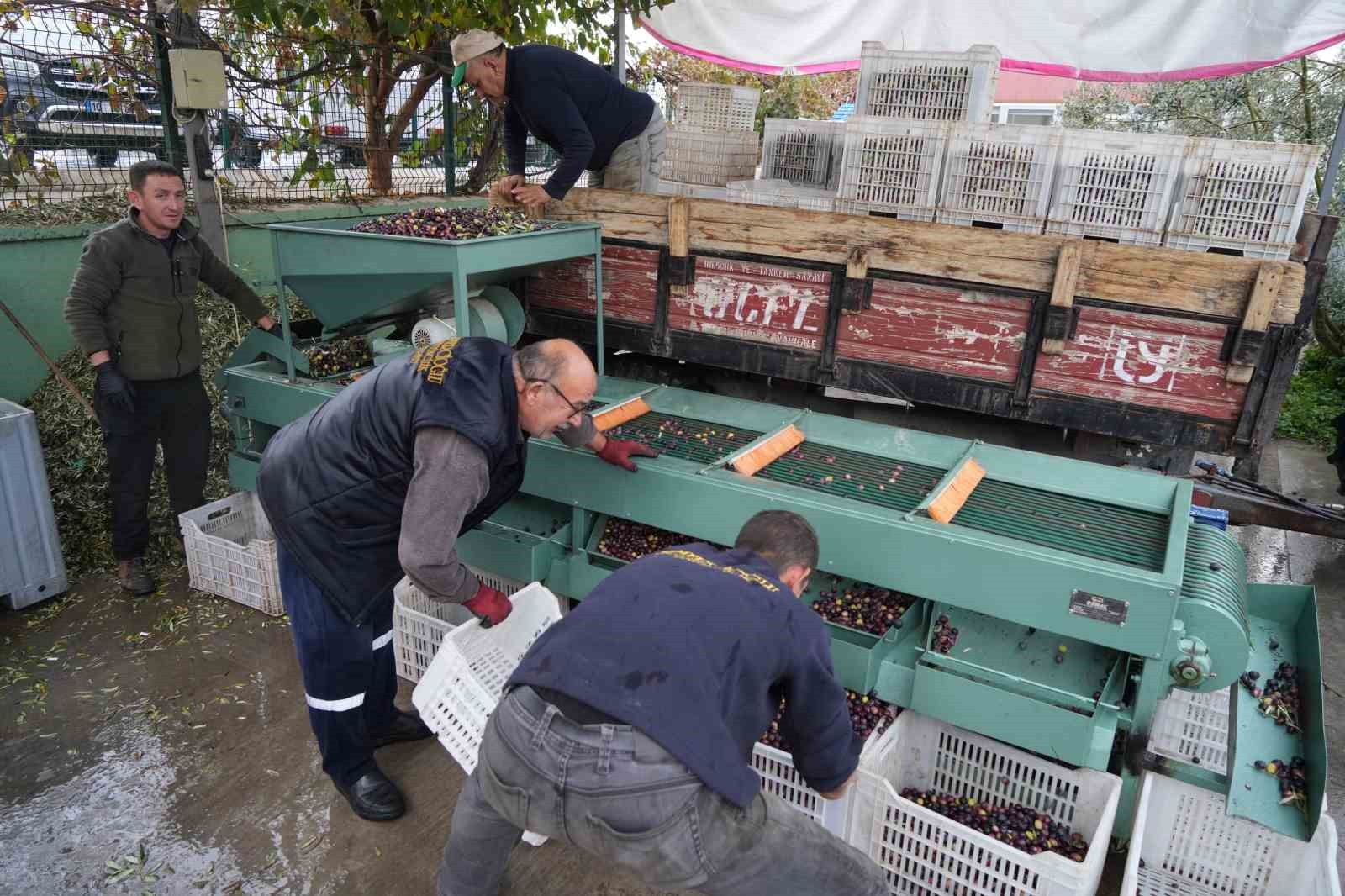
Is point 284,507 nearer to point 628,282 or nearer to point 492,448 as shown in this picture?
point 492,448

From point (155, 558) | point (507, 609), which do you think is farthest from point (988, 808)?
point (155, 558)

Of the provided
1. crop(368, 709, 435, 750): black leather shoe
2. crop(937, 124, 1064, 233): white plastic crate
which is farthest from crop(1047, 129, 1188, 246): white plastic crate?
crop(368, 709, 435, 750): black leather shoe

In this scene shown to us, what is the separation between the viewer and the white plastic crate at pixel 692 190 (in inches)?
167

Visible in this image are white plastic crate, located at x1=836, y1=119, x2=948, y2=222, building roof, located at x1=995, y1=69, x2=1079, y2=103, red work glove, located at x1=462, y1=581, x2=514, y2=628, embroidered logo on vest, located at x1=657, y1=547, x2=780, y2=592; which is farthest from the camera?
building roof, located at x1=995, y1=69, x2=1079, y2=103

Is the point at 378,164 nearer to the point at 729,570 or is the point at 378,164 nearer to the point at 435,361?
the point at 435,361

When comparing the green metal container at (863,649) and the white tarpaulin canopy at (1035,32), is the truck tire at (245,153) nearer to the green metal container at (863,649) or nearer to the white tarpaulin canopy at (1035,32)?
the white tarpaulin canopy at (1035,32)

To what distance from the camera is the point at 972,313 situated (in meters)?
3.29

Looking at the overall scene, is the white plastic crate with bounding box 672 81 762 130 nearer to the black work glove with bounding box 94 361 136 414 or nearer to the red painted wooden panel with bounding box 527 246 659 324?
the red painted wooden panel with bounding box 527 246 659 324

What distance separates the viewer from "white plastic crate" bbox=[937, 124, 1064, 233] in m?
3.23

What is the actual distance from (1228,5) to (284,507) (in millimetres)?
5537

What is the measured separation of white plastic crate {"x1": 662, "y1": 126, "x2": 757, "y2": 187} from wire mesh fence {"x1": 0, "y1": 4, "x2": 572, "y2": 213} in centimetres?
263

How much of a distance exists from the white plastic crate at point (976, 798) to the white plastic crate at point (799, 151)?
106 inches

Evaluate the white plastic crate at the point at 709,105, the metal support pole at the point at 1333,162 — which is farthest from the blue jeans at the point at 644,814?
the white plastic crate at the point at 709,105

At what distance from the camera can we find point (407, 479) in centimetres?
239
